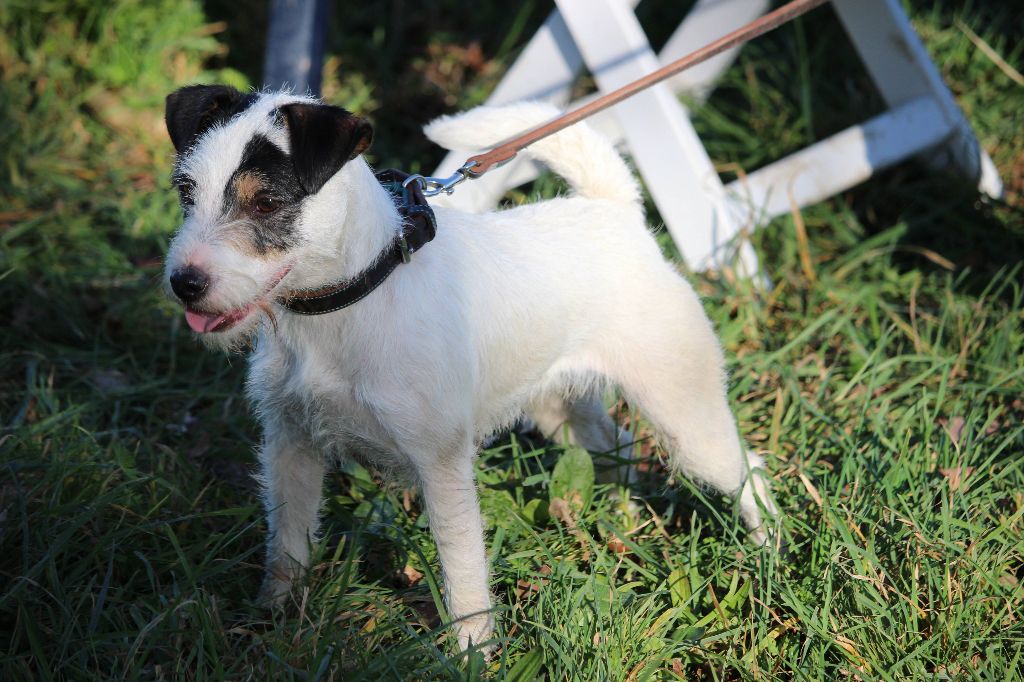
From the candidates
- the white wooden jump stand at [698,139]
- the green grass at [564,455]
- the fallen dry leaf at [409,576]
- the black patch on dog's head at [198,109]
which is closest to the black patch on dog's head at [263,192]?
the black patch on dog's head at [198,109]

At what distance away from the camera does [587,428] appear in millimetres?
3693

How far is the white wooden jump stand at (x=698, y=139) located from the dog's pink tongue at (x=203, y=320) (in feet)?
7.40

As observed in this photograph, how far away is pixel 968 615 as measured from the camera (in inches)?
109

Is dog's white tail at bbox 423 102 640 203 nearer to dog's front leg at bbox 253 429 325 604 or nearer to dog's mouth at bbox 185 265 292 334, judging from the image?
dog's mouth at bbox 185 265 292 334

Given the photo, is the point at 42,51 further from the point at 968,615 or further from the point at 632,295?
the point at 968,615

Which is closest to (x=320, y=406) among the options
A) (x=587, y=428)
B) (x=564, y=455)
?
(x=564, y=455)

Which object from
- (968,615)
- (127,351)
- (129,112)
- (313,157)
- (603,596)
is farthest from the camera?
(129,112)

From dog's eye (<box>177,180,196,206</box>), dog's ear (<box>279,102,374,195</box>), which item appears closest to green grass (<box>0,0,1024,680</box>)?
dog's eye (<box>177,180,196,206</box>)

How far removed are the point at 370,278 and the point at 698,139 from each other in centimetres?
283

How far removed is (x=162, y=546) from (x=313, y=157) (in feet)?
4.73

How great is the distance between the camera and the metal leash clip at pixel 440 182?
286 cm

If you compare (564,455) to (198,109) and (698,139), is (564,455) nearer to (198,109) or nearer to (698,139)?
(198,109)

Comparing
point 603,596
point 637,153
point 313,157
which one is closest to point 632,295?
point 603,596

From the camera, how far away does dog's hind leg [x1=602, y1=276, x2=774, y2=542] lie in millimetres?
3020
